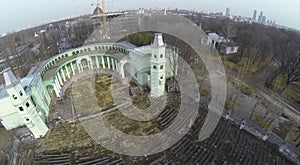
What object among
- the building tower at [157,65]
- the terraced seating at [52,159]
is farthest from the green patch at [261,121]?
the terraced seating at [52,159]

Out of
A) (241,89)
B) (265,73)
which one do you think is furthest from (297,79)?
(241,89)

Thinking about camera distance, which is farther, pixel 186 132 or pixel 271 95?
pixel 271 95

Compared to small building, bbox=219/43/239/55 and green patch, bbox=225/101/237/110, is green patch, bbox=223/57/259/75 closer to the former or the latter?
small building, bbox=219/43/239/55

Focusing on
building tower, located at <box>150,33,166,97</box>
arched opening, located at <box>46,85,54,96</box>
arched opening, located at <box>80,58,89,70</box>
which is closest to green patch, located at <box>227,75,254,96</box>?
building tower, located at <box>150,33,166,97</box>

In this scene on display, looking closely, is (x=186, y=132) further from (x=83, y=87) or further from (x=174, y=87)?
(x=83, y=87)

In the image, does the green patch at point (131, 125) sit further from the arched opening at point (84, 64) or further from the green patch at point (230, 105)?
the arched opening at point (84, 64)

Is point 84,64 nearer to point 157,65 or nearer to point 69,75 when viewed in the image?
point 69,75

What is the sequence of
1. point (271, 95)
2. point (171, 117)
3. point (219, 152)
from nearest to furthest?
point (219, 152), point (171, 117), point (271, 95)
